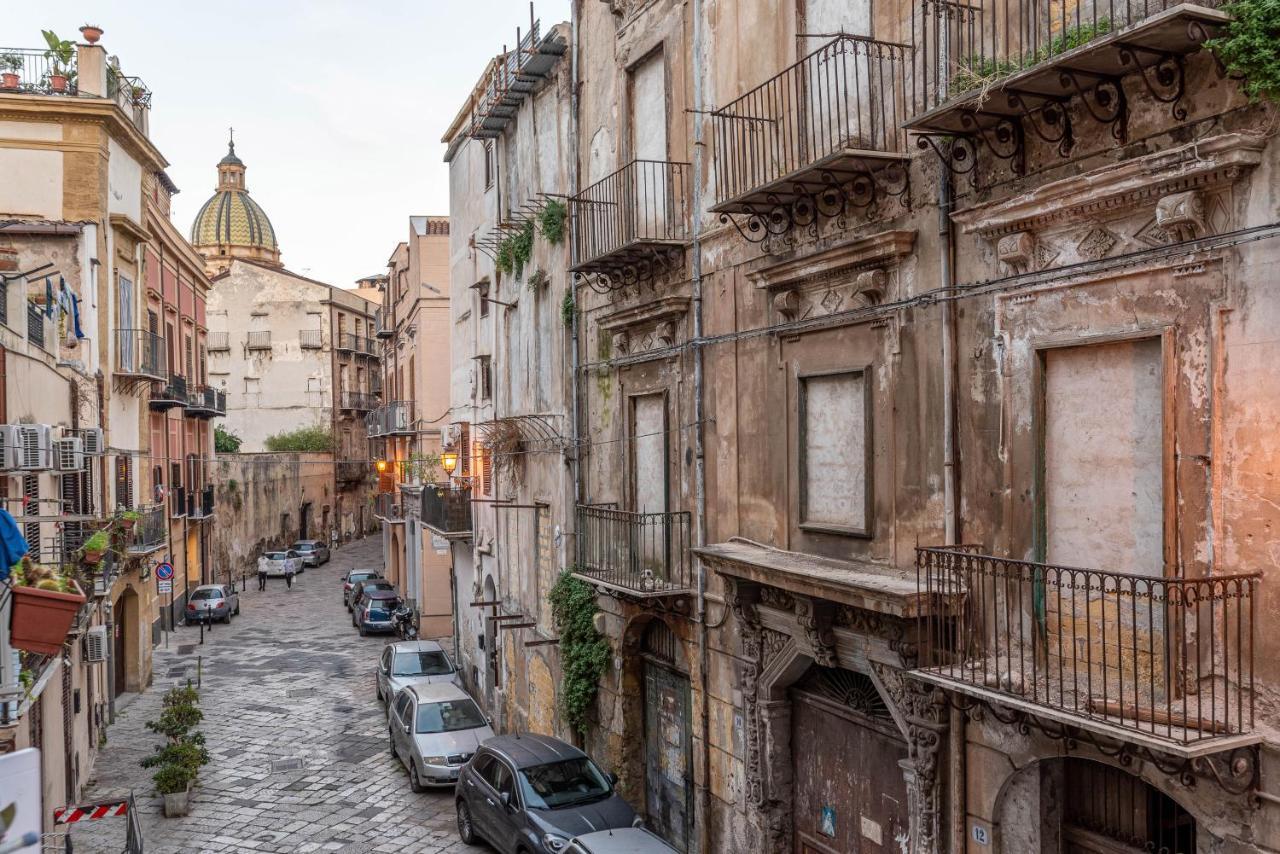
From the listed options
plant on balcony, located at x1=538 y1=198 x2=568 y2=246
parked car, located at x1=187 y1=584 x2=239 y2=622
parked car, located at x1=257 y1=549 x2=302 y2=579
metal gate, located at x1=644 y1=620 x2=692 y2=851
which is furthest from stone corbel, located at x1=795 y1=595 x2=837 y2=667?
parked car, located at x1=257 y1=549 x2=302 y2=579

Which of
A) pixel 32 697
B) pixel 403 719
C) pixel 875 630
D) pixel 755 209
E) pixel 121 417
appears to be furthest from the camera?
pixel 121 417

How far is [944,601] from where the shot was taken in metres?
7.67

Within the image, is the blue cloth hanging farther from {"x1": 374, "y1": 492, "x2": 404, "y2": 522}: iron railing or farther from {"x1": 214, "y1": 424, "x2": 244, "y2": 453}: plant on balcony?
{"x1": 214, "y1": 424, "x2": 244, "y2": 453}: plant on balcony

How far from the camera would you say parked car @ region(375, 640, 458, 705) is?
21772 millimetres

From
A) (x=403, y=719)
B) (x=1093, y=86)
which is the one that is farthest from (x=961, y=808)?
(x=403, y=719)

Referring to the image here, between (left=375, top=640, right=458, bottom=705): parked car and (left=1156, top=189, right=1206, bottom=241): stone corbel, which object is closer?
(left=1156, top=189, right=1206, bottom=241): stone corbel

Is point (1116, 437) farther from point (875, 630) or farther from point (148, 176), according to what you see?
point (148, 176)

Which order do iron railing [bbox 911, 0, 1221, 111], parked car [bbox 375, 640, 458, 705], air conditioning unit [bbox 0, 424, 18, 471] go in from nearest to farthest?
iron railing [bbox 911, 0, 1221, 111] < air conditioning unit [bbox 0, 424, 18, 471] < parked car [bbox 375, 640, 458, 705]

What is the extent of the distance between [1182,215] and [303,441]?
184ft

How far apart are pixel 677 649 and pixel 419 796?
6421 millimetres

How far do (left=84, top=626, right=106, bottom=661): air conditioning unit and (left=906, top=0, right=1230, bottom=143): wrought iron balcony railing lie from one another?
17.2 metres

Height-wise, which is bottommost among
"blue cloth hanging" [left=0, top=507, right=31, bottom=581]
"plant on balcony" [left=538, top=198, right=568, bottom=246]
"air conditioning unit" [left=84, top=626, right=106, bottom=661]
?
"air conditioning unit" [left=84, top=626, right=106, bottom=661]

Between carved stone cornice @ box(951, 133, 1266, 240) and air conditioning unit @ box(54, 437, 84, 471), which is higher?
carved stone cornice @ box(951, 133, 1266, 240)

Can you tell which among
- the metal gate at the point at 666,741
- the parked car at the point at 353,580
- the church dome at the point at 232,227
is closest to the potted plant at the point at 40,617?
the metal gate at the point at 666,741
